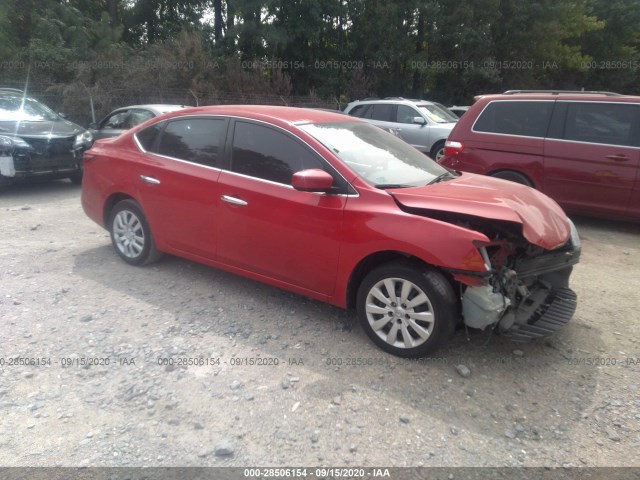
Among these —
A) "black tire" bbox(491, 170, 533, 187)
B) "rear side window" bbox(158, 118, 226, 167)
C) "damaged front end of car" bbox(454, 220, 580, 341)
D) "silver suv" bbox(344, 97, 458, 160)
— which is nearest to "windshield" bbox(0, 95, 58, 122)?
"rear side window" bbox(158, 118, 226, 167)

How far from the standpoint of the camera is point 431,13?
19.3 metres

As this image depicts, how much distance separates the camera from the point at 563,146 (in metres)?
6.57

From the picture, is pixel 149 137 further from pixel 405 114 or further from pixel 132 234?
pixel 405 114

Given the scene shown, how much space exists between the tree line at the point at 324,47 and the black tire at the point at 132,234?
11.3 m

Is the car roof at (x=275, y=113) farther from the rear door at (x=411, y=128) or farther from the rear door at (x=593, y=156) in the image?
the rear door at (x=411, y=128)

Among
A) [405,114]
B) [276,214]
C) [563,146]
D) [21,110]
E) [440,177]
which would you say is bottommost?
[276,214]

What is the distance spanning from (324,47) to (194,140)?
16.9m

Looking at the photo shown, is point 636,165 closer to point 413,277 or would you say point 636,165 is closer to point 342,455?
point 413,277

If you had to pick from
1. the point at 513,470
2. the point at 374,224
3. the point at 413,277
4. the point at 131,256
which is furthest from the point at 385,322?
the point at 131,256

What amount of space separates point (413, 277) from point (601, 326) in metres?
1.79

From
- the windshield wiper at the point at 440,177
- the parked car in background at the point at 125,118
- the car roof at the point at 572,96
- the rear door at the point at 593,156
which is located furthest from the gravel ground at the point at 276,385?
the parked car in background at the point at 125,118

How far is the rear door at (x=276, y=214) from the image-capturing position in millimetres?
3633

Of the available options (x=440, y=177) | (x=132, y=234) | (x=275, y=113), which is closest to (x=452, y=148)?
(x=440, y=177)

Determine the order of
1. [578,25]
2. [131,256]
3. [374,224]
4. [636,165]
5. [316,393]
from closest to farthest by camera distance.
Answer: [316,393] → [374,224] → [131,256] → [636,165] → [578,25]
